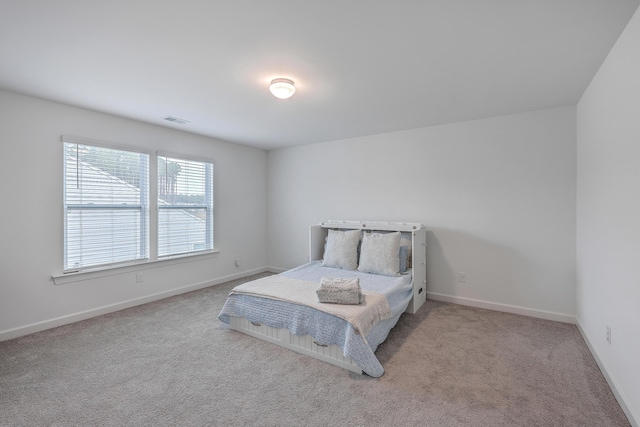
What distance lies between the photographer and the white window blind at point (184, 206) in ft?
13.1

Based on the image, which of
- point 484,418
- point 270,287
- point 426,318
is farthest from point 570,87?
point 270,287

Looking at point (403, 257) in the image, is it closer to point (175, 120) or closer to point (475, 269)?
point (475, 269)

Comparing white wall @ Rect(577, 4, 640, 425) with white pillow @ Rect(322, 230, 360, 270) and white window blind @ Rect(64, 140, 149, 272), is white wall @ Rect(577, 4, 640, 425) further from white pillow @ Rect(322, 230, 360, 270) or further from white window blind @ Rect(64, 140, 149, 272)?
white window blind @ Rect(64, 140, 149, 272)

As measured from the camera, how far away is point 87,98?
2.93m

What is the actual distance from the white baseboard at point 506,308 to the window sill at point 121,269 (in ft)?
11.1

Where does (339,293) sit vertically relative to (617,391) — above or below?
above

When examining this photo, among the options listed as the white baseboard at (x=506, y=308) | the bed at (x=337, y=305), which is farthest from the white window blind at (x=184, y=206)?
the white baseboard at (x=506, y=308)

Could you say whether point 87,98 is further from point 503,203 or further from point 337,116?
point 503,203

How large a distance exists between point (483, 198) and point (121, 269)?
4.48 metres

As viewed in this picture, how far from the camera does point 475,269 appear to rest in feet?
11.9

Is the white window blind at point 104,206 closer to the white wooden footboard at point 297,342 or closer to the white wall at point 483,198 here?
the white wooden footboard at point 297,342

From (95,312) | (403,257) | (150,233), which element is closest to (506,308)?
(403,257)

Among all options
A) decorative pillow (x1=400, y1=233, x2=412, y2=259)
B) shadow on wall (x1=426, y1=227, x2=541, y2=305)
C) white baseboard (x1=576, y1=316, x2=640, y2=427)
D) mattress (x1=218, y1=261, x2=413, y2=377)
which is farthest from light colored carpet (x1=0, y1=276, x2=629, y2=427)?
decorative pillow (x1=400, y1=233, x2=412, y2=259)

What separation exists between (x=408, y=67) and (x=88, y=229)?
12.1 ft
